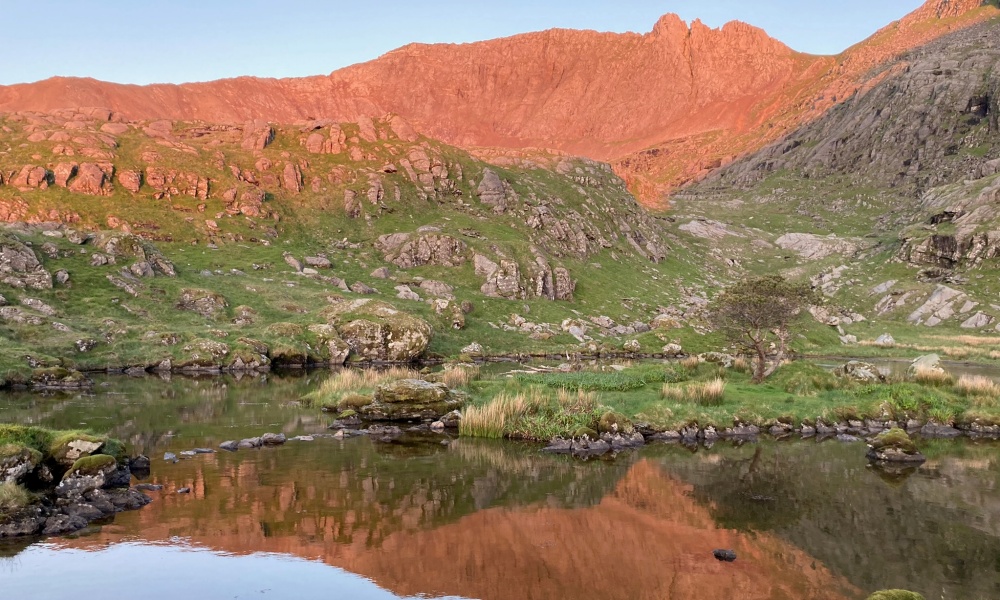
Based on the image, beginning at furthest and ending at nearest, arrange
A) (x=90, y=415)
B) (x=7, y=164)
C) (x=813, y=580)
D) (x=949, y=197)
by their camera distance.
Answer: (x=949, y=197) → (x=7, y=164) → (x=90, y=415) → (x=813, y=580)

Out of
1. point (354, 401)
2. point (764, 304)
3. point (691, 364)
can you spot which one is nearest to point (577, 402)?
point (354, 401)

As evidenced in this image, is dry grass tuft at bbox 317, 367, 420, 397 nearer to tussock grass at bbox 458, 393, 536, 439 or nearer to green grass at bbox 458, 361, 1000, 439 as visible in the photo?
green grass at bbox 458, 361, 1000, 439

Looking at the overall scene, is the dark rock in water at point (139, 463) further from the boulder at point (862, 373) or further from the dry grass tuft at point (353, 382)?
the boulder at point (862, 373)

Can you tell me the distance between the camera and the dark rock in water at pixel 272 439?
93.6 feet

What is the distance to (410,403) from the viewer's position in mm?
34688

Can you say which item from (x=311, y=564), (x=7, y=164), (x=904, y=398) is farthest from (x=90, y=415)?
(x=7, y=164)

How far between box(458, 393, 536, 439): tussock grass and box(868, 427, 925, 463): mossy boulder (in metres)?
16.0

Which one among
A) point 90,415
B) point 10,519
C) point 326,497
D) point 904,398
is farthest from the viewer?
point 904,398

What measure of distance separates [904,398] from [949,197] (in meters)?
119

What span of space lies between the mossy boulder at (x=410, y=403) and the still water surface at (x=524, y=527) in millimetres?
4846

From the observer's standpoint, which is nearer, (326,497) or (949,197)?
(326,497)

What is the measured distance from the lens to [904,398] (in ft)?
119

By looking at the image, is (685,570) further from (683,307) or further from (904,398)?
(683,307)

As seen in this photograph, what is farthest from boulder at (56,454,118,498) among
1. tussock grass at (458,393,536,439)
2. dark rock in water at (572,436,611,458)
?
dark rock in water at (572,436,611,458)
